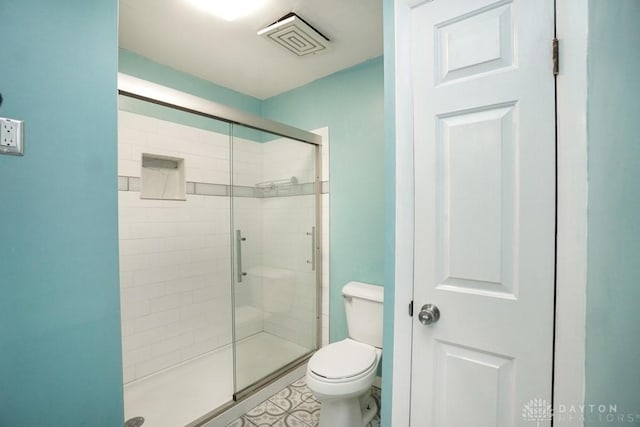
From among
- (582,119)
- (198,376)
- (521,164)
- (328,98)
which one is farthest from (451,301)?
(198,376)

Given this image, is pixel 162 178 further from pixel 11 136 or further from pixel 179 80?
pixel 11 136

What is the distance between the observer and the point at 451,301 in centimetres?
101

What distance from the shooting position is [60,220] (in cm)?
102

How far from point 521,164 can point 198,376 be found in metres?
2.53

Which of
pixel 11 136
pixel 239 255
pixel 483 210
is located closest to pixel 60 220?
pixel 11 136

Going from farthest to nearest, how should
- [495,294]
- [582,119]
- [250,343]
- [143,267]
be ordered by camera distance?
[250,343], [143,267], [495,294], [582,119]

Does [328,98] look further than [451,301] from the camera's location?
Yes

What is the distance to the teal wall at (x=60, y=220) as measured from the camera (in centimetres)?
93

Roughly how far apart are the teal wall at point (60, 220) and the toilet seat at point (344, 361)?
3.04ft

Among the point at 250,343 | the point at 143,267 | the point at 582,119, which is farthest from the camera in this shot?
the point at 250,343

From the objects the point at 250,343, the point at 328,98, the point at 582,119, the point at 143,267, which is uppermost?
the point at 328,98

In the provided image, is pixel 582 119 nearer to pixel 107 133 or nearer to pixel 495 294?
pixel 495 294

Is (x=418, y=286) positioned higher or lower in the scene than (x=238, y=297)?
higher

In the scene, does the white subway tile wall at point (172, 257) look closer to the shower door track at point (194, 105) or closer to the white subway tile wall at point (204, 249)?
the white subway tile wall at point (204, 249)
